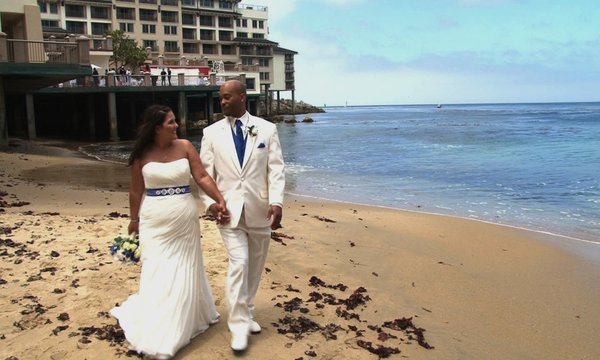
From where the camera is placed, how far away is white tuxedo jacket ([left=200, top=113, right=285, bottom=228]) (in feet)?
13.4

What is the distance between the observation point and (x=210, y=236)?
24.1 feet

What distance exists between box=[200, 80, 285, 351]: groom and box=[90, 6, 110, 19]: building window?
7252cm

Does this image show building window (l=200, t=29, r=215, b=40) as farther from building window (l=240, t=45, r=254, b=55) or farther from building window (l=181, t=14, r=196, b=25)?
building window (l=240, t=45, r=254, b=55)

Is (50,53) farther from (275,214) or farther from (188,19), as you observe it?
(188,19)

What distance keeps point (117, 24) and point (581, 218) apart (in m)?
69.2

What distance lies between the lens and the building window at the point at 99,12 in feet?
227

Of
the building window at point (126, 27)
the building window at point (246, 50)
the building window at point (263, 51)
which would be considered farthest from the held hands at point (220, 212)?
the building window at point (263, 51)

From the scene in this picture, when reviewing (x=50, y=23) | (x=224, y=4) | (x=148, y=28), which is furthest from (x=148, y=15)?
(x=50, y=23)

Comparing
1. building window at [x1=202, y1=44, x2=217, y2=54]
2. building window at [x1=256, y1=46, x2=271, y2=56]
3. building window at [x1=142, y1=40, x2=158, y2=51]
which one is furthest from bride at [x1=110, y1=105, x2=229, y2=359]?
building window at [x1=256, y1=46, x2=271, y2=56]

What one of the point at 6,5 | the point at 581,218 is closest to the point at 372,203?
the point at 581,218

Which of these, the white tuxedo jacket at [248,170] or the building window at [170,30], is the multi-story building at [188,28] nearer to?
the building window at [170,30]

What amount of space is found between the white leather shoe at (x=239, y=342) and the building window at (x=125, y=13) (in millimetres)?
74536

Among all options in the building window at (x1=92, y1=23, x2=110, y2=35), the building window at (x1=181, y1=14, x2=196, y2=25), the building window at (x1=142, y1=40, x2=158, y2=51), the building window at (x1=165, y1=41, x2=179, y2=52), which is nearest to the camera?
the building window at (x1=92, y1=23, x2=110, y2=35)

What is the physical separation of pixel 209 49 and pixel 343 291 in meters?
78.4
